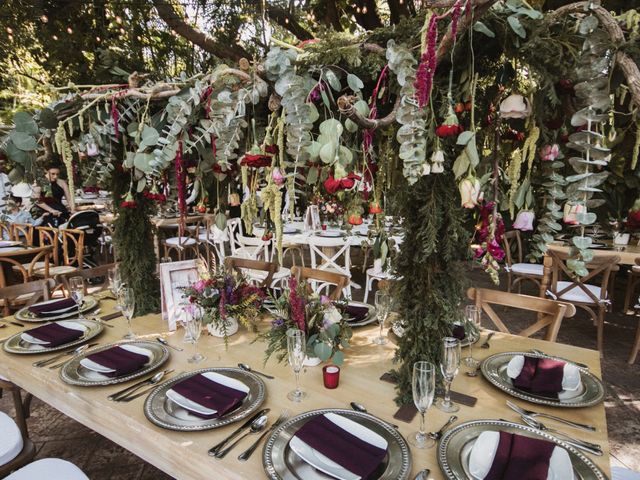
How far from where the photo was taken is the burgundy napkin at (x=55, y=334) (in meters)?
1.54

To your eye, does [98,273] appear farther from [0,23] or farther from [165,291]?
[0,23]

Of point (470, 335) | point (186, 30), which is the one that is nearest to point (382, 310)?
point (470, 335)

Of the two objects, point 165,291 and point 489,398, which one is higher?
point 165,291

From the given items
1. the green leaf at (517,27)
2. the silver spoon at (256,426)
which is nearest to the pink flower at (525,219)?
the green leaf at (517,27)

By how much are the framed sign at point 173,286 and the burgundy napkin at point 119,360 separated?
1.05 ft

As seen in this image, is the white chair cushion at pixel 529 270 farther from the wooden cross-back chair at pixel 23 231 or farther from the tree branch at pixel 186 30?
the wooden cross-back chair at pixel 23 231

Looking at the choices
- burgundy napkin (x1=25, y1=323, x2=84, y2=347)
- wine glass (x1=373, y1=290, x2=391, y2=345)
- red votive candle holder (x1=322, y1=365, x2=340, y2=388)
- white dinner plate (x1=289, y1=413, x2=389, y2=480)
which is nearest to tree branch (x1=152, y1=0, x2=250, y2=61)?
burgundy napkin (x1=25, y1=323, x2=84, y2=347)

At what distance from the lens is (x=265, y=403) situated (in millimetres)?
1178

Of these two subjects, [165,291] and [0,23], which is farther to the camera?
[0,23]

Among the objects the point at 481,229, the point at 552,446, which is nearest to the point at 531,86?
the point at 481,229

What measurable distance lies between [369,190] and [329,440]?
26.0 inches

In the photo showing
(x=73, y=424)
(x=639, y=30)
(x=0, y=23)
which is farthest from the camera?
(x=0, y=23)

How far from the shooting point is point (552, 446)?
0.91 metres

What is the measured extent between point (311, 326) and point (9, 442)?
3.95ft
